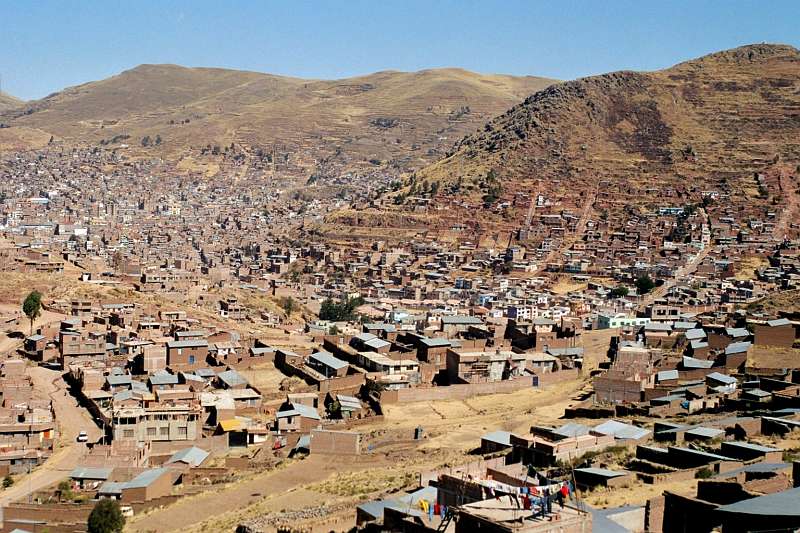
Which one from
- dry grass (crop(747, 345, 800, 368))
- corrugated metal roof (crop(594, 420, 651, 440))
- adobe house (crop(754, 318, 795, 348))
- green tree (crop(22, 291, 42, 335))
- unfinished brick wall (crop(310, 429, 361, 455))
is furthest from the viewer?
green tree (crop(22, 291, 42, 335))

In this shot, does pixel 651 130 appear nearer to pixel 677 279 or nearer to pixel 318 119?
pixel 677 279

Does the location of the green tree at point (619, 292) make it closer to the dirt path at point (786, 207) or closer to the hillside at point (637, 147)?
the dirt path at point (786, 207)

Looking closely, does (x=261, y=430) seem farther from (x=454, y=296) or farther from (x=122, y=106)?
(x=122, y=106)

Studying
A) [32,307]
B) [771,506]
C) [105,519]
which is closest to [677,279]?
[32,307]

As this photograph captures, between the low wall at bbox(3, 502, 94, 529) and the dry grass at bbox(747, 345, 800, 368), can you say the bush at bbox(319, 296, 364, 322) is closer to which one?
the dry grass at bbox(747, 345, 800, 368)

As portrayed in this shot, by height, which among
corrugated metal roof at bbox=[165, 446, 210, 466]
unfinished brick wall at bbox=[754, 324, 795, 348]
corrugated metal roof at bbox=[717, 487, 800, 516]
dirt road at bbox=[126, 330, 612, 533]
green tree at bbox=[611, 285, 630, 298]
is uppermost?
corrugated metal roof at bbox=[717, 487, 800, 516]

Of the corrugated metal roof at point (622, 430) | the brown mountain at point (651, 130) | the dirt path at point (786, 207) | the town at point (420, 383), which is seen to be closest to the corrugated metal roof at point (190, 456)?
the town at point (420, 383)

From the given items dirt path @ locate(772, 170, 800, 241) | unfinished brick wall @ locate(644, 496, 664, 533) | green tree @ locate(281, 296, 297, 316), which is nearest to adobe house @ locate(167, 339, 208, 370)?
green tree @ locate(281, 296, 297, 316)
